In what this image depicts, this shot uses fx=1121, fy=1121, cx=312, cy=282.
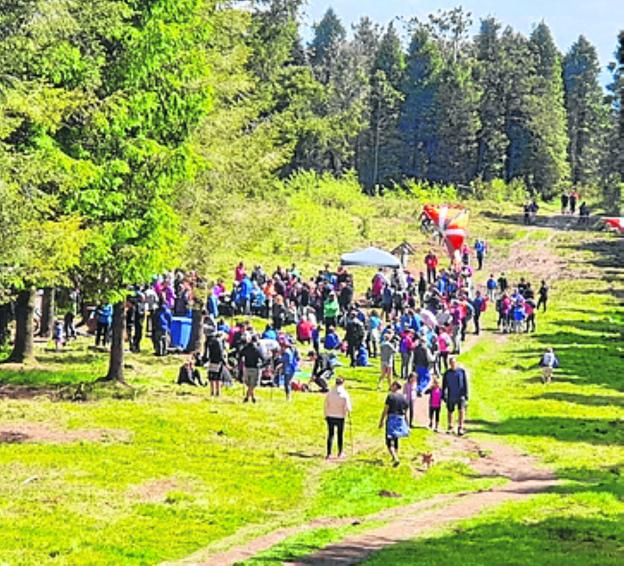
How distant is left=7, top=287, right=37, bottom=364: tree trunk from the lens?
96.2 feet

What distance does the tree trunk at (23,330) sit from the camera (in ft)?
96.2

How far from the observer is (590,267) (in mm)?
65688

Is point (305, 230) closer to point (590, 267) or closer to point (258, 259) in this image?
point (258, 259)

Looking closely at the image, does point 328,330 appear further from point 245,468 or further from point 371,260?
point 245,468

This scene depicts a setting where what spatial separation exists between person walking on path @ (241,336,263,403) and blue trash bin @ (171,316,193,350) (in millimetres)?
7075

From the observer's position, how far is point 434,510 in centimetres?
1905

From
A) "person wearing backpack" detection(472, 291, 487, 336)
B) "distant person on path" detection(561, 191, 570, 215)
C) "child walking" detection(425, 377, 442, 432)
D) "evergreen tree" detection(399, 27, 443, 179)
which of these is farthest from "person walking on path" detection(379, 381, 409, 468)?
"evergreen tree" detection(399, 27, 443, 179)

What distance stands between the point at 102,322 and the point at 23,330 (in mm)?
4400

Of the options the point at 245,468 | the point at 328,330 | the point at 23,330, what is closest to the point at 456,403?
the point at 245,468

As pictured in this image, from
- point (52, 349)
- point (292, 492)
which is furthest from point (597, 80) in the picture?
point (292, 492)

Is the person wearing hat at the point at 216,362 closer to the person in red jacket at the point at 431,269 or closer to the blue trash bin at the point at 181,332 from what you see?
the blue trash bin at the point at 181,332

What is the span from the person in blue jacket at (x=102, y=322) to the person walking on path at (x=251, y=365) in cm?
736

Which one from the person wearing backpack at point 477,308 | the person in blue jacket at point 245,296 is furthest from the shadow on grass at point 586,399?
the person in blue jacket at point 245,296

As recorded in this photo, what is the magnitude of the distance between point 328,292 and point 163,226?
574 inches
